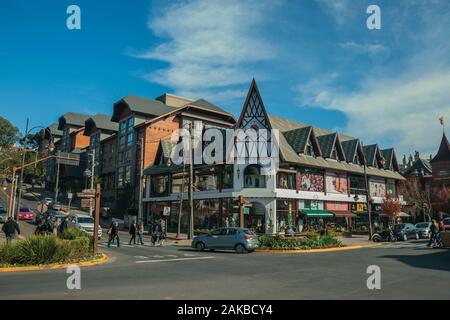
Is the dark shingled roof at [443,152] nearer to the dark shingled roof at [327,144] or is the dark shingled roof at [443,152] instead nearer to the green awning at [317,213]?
the dark shingled roof at [327,144]

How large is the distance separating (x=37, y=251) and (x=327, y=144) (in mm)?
37033

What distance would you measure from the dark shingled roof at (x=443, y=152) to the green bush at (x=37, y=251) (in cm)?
6870

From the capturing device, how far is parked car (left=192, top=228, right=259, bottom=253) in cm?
2219

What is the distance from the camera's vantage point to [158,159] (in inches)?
2073

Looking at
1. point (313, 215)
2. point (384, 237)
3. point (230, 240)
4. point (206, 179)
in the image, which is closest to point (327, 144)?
point (313, 215)

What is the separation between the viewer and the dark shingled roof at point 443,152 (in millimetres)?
67625

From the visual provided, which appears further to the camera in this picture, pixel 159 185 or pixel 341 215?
pixel 159 185

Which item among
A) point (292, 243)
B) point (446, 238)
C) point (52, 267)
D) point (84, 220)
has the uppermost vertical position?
point (84, 220)

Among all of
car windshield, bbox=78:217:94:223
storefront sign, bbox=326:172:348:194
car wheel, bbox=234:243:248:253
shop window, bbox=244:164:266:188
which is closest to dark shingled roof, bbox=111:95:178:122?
shop window, bbox=244:164:266:188

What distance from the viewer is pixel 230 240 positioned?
74.5 ft

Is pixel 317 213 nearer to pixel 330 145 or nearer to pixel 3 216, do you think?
pixel 330 145

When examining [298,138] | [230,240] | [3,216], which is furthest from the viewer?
[298,138]

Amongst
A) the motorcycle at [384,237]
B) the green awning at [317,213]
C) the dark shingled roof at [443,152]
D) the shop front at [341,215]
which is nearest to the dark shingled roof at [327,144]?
the shop front at [341,215]
